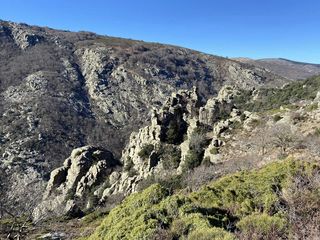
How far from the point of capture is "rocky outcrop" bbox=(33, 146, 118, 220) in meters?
58.9

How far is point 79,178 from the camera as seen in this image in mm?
61531

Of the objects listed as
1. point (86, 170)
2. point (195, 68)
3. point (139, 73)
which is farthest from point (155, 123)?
point (195, 68)

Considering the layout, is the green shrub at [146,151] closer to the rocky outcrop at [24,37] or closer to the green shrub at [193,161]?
the green shrub at [193,161]

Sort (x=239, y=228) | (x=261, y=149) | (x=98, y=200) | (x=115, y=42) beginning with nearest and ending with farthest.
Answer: (x=239, y=228)
(x=261, y=149)
(x=98, y=200)
(x=115, y=42)

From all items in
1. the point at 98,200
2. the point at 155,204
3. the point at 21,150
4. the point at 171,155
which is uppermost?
the point at 155,204

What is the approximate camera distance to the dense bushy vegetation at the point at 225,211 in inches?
417

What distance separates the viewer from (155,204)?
13125mm

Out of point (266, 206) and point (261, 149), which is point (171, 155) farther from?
point (266, 206)

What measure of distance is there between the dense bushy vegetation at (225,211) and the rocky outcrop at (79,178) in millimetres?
43547

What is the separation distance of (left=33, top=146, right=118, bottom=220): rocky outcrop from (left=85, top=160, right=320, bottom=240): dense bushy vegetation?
143 ft

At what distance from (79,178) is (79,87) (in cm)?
8696

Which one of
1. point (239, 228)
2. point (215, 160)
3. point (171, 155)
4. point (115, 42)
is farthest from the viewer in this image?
point (115, 42)

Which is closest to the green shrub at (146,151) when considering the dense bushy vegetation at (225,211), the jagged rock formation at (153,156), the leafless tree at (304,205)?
the jagged rock formation at (153,156)

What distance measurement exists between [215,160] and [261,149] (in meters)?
6.57
